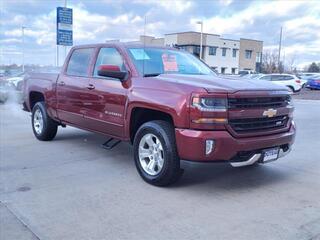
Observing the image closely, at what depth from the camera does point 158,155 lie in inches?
201

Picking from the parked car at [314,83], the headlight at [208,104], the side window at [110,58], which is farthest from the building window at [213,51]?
the headlight at [208,104]

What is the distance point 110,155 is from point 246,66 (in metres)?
77.7

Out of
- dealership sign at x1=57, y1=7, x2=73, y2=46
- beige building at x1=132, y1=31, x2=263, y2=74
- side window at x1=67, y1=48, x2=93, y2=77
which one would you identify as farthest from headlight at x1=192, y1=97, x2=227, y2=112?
beige building at x1=132, y1=31, x2=263, y2=74

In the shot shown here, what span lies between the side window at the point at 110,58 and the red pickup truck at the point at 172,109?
16 millimetres

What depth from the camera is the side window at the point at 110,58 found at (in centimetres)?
590

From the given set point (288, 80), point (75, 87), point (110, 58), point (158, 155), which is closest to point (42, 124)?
point (75, 87)

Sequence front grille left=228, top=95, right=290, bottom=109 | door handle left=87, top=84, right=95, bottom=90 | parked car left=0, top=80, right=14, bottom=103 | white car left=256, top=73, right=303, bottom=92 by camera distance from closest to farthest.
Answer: front grille left=228, top=95, right=290, bottom=109, door handle left=87, top=84, right=95, bottom=90, parked car left=0, top=80, right=14, bottom=103, white car left=256, top=73, right=303, bottom=92

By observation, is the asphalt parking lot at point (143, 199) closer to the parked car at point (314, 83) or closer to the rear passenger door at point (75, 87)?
the rear passenger door at point (75, 87)

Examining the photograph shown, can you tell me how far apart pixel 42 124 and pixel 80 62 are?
70.6 inches

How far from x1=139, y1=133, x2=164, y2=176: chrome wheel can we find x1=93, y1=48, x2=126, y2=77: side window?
1203 millimetres

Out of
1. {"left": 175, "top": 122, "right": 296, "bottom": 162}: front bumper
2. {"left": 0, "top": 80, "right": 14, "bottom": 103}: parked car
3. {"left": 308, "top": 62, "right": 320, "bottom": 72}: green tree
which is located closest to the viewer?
{"left": 175, "top": 122, "right": 296, "bottom": 162}: front bumper

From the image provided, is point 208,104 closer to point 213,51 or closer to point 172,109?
point 172,109

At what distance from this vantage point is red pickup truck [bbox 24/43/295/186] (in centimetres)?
454

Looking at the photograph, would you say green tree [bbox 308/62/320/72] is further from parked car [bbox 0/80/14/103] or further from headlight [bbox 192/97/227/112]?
headlight [bbox 192/97/227/112]
